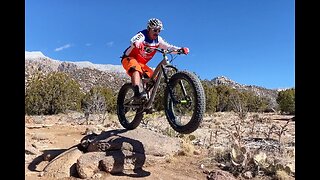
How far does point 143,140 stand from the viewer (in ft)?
24.4

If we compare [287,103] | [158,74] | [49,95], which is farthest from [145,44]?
[287,103]

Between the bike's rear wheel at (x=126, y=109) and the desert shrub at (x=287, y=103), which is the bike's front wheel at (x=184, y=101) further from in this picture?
the desert shrub at (x=287, y=103)

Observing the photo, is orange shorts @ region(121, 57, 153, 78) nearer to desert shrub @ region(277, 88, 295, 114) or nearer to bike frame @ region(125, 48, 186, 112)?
bike frame @ region(125, 48, 186, 112)

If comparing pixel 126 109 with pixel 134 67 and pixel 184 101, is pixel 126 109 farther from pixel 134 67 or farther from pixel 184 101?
pixel 184 101

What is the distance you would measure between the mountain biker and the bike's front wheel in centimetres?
54

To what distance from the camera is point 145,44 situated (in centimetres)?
652

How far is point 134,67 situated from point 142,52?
13.0 inches

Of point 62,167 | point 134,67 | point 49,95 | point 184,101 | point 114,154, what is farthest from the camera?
point 49,95

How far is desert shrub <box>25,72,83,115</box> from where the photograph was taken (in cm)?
2525

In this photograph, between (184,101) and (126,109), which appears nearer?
(184,101)
